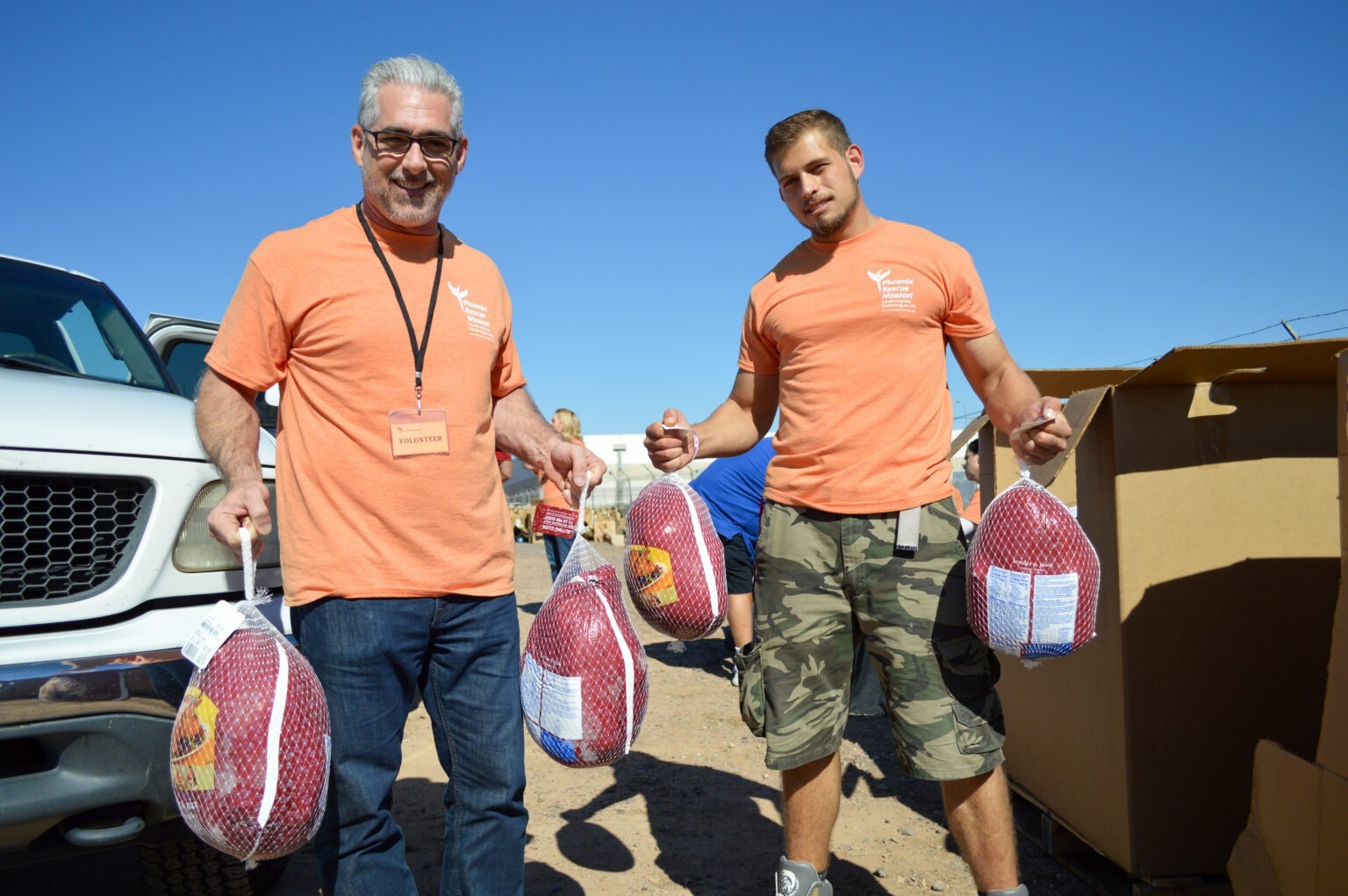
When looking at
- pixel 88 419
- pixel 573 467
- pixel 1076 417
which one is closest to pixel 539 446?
pixel 573 467

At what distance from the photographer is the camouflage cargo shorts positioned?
2.45m

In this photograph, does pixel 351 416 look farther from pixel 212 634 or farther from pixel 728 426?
pixel 728 426

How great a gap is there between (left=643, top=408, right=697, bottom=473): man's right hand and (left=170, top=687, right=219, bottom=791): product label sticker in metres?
1.25

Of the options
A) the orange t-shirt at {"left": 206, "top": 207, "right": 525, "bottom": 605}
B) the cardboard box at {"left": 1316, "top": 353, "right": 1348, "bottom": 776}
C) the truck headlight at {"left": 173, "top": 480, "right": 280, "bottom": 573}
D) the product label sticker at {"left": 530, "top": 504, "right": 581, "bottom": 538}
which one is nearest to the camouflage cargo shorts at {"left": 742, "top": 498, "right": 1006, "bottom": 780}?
the product label sticker at {"left": 530, "top": 504, "right": 581, "bottom": 538}

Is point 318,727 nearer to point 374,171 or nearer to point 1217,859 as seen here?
point 374,171

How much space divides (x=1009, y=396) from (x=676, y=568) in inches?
41.1

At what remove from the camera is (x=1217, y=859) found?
9.00ft

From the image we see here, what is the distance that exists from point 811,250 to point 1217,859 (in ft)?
7.02

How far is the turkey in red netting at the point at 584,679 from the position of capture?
2.20 metres

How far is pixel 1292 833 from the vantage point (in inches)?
82.1

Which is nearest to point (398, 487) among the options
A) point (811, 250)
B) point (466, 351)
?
point (466, 351)

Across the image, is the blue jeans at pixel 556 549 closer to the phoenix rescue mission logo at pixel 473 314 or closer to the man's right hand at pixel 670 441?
the man's right hand at pixel 670 441

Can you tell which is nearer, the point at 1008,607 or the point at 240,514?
the point at 240,514

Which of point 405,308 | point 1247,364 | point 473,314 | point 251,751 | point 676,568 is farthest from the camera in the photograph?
point 1247,364
